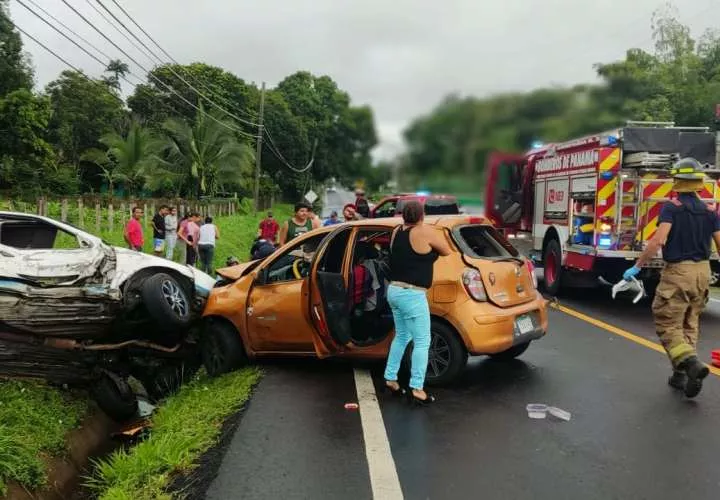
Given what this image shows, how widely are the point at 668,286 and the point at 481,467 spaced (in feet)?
8.43

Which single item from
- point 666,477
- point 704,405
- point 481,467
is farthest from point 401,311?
point 704,405

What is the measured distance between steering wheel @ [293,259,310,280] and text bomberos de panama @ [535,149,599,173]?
5.34 meters

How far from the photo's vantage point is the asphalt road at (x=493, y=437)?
375cm

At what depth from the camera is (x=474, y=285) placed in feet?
18.1

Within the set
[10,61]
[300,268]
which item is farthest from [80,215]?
[10,61]

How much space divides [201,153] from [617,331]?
25801 millimetres

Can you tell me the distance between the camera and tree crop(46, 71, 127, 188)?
138ft

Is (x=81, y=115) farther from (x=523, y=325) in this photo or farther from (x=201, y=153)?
(x=523, y=325)

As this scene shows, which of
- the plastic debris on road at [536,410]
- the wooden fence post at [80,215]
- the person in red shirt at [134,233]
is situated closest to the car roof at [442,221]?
the plastic debris on road at [536,410]

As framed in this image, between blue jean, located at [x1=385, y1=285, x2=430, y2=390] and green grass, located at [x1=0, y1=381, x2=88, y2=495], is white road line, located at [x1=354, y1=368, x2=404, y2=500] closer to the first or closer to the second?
blue jean, located at [x1=385, y1=285, x2=430, y2=390]

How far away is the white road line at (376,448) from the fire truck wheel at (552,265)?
6.32 metres

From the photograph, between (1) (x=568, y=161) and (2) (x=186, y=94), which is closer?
(1) (x=568, y=161)

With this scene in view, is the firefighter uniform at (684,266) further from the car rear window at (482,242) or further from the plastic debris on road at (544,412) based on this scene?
the car rear window at (482,242)

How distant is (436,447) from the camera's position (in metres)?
4.32
